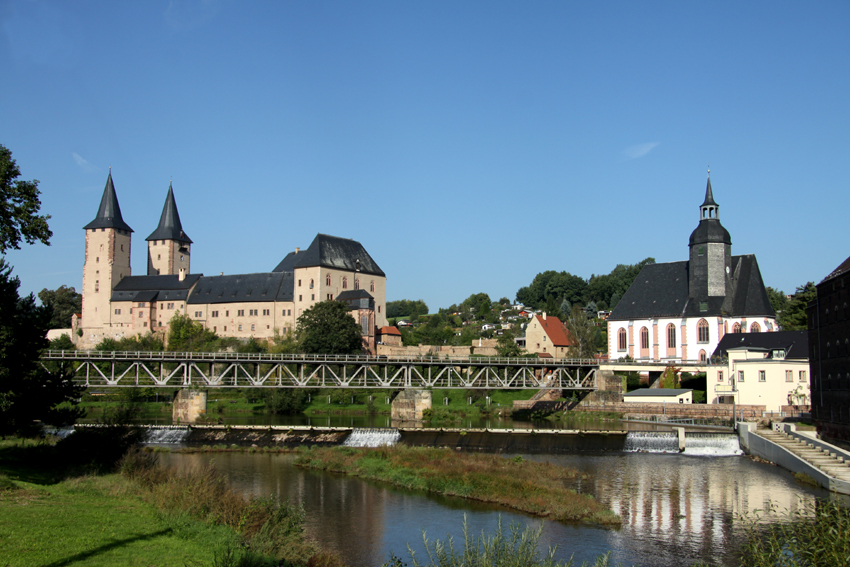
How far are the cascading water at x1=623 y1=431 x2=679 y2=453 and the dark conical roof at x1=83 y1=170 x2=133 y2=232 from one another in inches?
3733

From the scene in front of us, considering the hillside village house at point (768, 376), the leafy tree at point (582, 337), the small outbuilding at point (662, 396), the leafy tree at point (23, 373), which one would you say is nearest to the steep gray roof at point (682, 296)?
the leafy tree at point (582, 337)

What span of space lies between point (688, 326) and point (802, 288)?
12.7 meters

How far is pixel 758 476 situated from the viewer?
3225 centimetres

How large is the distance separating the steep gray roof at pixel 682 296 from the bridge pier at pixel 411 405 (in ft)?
107

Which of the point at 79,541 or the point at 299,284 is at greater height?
the point at 299,284

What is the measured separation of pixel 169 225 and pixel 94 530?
357ft

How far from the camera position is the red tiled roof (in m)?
95.4

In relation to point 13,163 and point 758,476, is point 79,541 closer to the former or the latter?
point 13,163

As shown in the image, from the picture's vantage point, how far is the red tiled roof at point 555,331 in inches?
3757

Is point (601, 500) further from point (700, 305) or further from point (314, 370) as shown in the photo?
point (700, 305)

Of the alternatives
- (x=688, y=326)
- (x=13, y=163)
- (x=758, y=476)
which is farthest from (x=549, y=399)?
(x=13, y=163)

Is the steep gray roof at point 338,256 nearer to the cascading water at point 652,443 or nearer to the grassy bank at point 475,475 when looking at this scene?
the grassy bank at point 475,475

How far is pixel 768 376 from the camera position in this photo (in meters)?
49.4

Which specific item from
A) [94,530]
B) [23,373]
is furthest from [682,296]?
[94,530]
